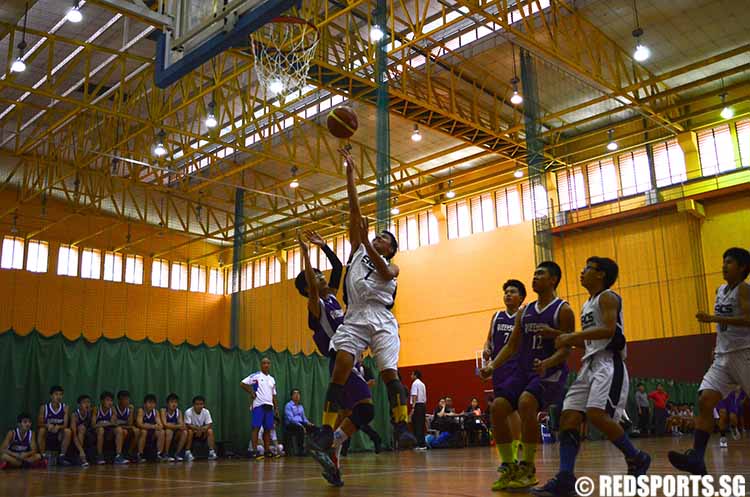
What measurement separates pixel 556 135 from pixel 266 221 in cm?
1390

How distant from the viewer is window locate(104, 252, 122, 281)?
28.6m

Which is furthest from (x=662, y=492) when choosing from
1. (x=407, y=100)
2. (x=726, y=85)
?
(x=726, y=85)

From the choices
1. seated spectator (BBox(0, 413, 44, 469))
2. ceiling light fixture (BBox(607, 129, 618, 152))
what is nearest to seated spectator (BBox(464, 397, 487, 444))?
ceiling light fixture (BBox(607, 129, 618, 152))

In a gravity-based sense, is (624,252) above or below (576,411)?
above

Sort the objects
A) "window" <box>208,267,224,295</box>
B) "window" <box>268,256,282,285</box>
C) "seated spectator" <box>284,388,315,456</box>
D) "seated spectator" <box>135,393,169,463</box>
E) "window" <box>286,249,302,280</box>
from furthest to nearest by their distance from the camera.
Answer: "window" <box>208,267,224,295</box> < "window" <box>268,256,282,285</box> < "window" <box>286,249,302,280</box> < "seated spectator" <box>284,388,315,456</box> < "seated spectator" <box>135,393,169,463</box>

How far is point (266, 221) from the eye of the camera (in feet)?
102

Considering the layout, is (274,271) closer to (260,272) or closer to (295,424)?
(260,272)

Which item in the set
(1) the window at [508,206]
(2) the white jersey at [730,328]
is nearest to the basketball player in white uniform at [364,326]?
(2) the white jersey at [730,328]

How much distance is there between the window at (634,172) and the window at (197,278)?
19.1m

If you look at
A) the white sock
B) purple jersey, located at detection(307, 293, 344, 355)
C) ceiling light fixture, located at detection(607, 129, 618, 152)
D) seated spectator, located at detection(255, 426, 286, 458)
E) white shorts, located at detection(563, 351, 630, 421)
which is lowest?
seated spectator, located at detection(255, 426, 286, 458)

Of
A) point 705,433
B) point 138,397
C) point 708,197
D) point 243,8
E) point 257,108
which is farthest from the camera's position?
point 257,108

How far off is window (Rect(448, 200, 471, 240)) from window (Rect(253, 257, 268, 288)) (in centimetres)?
968

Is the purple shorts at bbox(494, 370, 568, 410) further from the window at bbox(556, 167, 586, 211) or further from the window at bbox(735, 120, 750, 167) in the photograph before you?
the window at bbox(556, 167, 586, 211)

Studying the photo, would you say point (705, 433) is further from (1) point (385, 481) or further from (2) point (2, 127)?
(2) point (2, 127)
